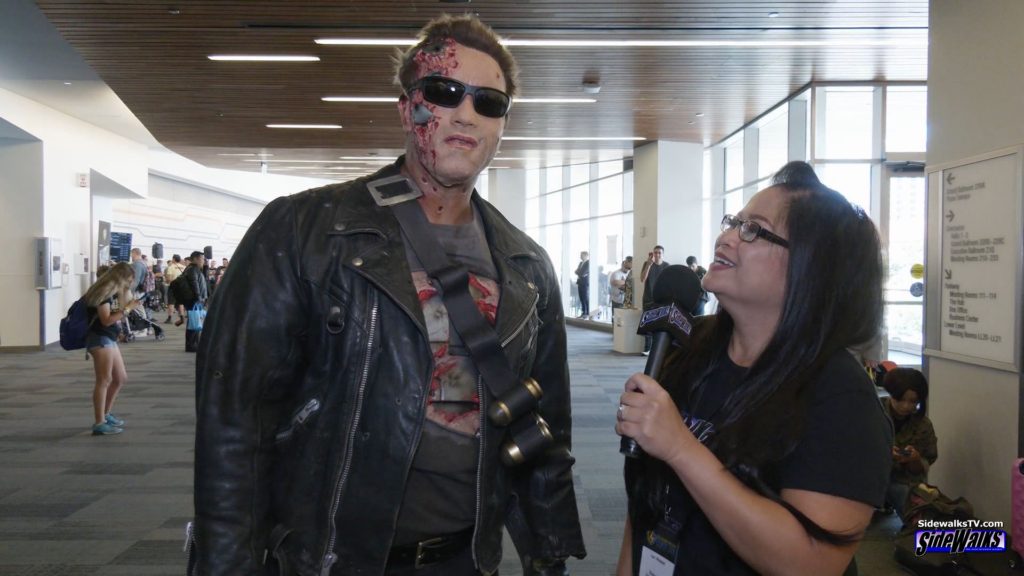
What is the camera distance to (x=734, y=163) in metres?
13.1

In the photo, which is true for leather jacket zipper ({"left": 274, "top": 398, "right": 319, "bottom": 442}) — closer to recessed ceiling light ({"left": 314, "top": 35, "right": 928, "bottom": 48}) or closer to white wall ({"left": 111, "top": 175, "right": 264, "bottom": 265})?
recessed ceiling light ({"left": 314, "top": 35, "right": 928, "bottom": 48})

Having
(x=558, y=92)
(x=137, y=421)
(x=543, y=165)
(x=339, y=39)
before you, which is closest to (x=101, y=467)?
(x=137, y=421)

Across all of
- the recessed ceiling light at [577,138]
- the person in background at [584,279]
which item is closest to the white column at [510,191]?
the person in background at [584,279]

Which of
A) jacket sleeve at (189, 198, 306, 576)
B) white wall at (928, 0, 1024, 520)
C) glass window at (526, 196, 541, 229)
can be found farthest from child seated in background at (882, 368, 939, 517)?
glass window at (526, 196, 541, 229)

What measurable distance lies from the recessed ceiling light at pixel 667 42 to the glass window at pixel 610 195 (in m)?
8.91

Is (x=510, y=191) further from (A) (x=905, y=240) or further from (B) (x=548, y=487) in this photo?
(B) (x=548, y=487)

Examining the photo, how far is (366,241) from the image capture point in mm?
1402

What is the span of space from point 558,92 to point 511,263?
7.99 metres

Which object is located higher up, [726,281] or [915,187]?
[915,187]

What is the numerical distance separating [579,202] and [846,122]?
9713 millimetres

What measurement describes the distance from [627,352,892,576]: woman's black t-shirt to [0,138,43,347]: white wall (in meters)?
13.2

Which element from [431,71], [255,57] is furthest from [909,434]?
[255,57]

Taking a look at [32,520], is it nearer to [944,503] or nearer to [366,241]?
[366,241]

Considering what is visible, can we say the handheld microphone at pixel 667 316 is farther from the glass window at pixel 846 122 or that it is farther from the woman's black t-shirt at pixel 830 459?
the glass window at pixel 846 122
